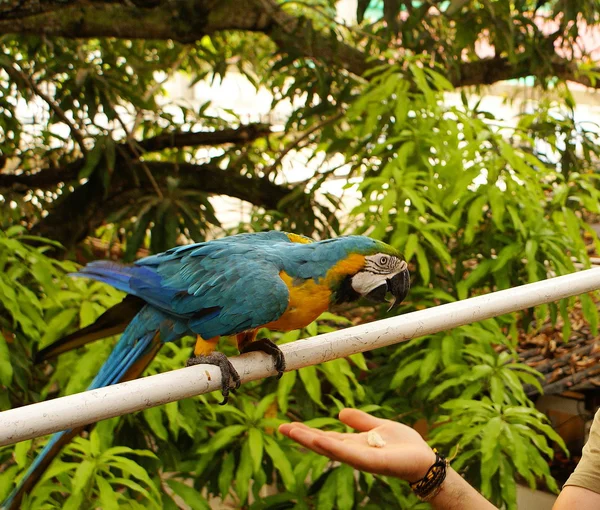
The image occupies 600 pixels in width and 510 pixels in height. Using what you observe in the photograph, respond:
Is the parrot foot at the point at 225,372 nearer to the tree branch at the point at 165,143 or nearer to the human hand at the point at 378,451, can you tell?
the human hand at the point at 378,451

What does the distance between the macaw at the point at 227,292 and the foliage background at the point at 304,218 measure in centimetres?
22

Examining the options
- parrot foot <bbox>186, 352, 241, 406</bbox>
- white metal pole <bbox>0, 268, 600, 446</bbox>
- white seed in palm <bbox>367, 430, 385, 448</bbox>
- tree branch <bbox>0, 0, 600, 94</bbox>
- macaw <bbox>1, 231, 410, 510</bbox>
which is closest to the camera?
white metal pole <bbox>0, 268, 600, 446</bbox>

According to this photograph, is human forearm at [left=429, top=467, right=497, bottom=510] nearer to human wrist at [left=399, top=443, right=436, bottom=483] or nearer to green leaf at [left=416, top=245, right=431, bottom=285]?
human wrist at [left=399, top=443, right=436, bottom=483]

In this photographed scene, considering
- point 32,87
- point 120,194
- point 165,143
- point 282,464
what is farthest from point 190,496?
point 165,143

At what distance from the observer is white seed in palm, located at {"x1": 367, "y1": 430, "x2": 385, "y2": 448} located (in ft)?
3.27

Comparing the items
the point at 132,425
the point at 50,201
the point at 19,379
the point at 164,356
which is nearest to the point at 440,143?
the point at 164,356

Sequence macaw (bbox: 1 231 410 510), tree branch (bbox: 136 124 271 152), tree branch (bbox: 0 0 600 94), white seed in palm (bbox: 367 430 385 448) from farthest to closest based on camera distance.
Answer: tree branch (bbox: 136 124 271 152), tree branch (bbox: 0 0 600 94), white seed in palm (bbox: 367 430 385 448), macaw (bbox: 1 231 410 510)

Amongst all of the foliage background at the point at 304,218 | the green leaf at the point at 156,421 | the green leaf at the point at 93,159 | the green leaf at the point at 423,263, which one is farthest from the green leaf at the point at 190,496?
the green leaf at the point at 93,159

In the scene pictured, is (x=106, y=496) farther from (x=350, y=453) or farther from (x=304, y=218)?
(x=304, y=218)

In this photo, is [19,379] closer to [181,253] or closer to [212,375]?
[181,253]

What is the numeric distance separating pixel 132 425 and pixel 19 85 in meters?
1.13

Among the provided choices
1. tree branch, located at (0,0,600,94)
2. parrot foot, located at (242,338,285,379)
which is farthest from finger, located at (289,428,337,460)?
tree branch, located at (0,0,600,94)

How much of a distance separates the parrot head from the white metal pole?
0.14m

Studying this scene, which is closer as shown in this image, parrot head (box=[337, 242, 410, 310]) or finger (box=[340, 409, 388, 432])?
parrot head (box=[337, 242, 410, 310])
